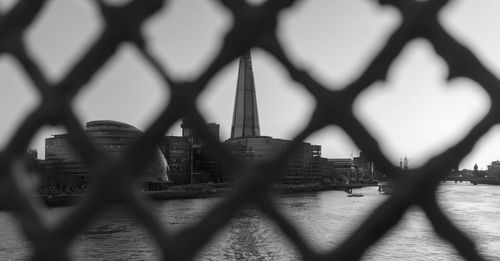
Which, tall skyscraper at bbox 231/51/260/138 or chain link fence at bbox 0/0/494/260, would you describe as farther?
tall skyscraper at bbox 231/51/260/138

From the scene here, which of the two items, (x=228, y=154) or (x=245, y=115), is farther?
(x=245, y=115)

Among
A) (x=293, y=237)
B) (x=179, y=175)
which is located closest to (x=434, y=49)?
(x=293, y=237)

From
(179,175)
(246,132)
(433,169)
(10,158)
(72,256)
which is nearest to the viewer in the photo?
(433,169)

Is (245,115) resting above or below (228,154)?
above

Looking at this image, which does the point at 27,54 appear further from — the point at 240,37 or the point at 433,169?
the point at 433,169

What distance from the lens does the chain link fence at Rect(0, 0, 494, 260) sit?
1.00 metres

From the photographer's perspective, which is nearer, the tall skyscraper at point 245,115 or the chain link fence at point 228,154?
the chain link fence at point 228,154

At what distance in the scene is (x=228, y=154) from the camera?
1.06 m

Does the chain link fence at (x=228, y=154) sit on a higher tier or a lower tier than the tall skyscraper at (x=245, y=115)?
lower

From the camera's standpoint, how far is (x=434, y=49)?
1035mm

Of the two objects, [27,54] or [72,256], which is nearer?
[72,256]

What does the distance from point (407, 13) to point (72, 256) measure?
954 mm

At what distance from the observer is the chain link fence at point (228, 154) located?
3.28 ft

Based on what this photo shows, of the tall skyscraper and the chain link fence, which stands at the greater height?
the tall skyscraper
